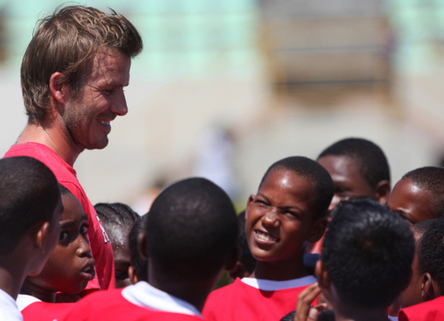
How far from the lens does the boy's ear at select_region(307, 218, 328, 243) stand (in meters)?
3.86

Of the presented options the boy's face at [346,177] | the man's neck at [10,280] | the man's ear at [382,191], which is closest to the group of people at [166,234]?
the man's neck at [10,280]

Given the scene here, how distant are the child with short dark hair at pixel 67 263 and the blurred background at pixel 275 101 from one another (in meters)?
9.77

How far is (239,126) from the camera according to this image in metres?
15.3

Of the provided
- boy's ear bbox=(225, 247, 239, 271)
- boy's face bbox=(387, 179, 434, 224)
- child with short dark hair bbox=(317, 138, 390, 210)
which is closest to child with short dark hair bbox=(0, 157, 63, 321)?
boy's ear bbox=(225, 247, 239, 271)

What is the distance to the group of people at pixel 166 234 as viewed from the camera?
2.71 metres

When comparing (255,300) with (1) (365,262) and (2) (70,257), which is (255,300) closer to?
(2) (70,257)

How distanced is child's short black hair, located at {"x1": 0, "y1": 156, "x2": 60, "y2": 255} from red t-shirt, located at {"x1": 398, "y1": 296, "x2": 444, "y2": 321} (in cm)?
152

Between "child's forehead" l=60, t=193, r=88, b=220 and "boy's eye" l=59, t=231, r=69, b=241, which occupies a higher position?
"child's forehead" l=60, t=193, r=88, b=220

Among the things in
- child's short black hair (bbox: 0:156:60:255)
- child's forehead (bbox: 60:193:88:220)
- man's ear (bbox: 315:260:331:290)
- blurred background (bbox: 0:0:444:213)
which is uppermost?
child's short black hair (bbox: 0:156:60:255)

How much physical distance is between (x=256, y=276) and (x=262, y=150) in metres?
11.0

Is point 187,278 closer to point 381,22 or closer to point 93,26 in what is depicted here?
point 93,26

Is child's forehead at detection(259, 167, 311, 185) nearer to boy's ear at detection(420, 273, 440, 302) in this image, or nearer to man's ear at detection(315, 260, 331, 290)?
boy's ear at detection(420, 273, 440, 302)

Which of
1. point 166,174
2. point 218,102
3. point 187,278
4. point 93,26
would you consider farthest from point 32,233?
point 218,102

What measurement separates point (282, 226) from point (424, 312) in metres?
0.83
